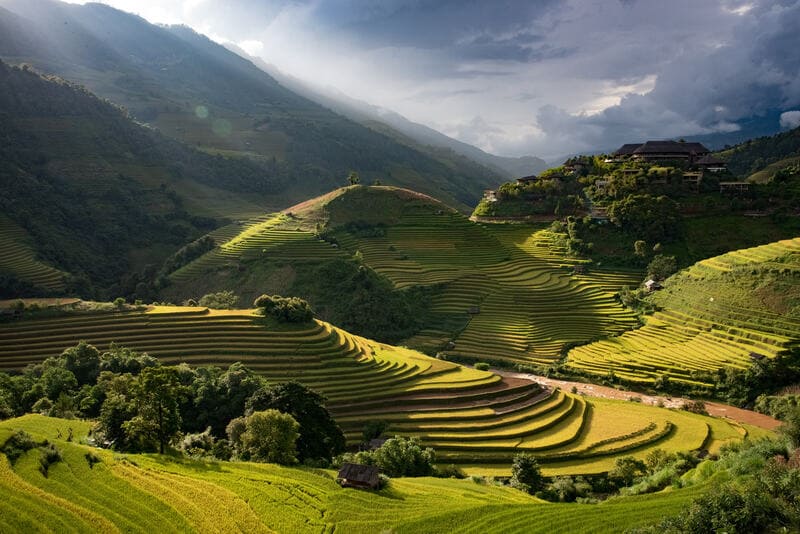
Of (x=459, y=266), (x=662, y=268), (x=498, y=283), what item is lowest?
(x=498, y=283)

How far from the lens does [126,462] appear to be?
17.6 metres

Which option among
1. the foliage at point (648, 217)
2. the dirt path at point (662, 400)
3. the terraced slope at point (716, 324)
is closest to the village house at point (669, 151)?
the foliage at point (648, 217)

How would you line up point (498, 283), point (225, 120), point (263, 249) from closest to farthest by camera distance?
point (498, 283)
point (263, 249)
point (225, 120)

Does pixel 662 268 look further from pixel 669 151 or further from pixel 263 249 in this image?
pixel 263 249

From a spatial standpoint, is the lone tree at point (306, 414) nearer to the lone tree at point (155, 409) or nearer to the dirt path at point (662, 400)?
the lone tree at point (155, 409)

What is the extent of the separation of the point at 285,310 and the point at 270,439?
18.5 metres

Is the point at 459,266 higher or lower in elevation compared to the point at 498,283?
higher

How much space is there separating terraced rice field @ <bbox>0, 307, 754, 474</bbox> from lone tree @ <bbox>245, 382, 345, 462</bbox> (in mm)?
3934

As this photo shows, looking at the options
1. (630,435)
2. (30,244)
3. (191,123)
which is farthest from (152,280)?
(191,123)

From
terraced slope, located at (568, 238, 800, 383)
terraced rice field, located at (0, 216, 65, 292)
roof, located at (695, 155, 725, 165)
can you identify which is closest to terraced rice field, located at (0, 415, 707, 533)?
terraced slope, located at (568, 238, 800, 383)

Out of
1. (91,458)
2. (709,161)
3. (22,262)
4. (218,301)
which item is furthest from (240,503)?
(709,161)

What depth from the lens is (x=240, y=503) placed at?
1653 cm

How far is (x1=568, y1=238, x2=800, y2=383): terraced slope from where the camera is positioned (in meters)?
39.4

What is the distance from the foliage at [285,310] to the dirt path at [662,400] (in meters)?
17.6
